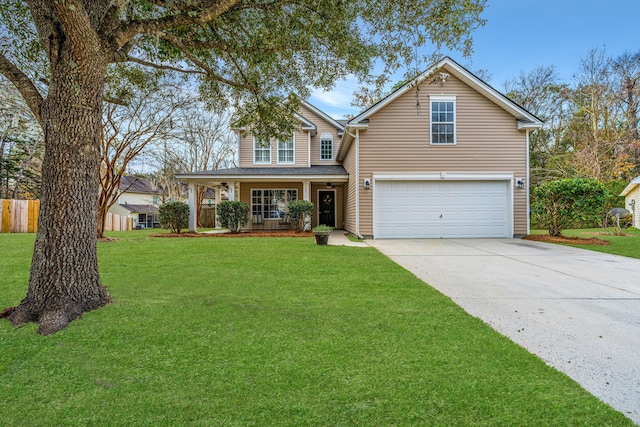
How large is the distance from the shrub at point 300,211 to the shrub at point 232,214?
212 centimetres

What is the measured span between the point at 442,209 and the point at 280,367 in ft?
34.4

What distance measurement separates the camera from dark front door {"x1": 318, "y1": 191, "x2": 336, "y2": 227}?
54.1 ft

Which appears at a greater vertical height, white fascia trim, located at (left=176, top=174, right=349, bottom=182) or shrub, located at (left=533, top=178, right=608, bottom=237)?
white fascia trim, located at (left=176, top=174, right=349, bottom=182)

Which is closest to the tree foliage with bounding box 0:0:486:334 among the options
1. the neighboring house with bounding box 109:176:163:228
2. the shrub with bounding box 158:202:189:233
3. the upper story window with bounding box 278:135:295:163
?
the shrub with bounding box 158:202:189:233

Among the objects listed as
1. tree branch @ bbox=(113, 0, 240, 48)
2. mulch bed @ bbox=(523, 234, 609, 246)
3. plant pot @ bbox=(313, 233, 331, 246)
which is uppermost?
tree branch @ bbox=(113, 0, 240, 48)

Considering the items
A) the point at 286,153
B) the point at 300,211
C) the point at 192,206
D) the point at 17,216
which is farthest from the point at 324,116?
the point at 17,216

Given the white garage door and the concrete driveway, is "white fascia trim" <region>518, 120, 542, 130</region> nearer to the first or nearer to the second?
the white garage door

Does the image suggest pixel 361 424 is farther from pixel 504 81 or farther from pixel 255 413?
pixel 504 81

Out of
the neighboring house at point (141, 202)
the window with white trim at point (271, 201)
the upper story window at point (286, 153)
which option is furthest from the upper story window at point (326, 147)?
the neighboring house at point (141, 202)

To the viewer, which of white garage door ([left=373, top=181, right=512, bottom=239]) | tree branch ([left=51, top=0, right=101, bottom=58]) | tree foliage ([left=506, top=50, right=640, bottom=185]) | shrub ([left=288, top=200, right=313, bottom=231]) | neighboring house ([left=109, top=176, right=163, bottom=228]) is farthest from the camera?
neighboring house ([left=109, top=176, right=163, bottom=228])

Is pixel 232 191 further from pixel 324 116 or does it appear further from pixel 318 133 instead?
pixel 324 116

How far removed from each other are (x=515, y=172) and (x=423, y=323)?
10.7 m

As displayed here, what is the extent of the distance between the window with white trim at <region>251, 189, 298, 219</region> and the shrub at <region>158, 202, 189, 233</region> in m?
3.34

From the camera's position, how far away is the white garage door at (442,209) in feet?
38.0
